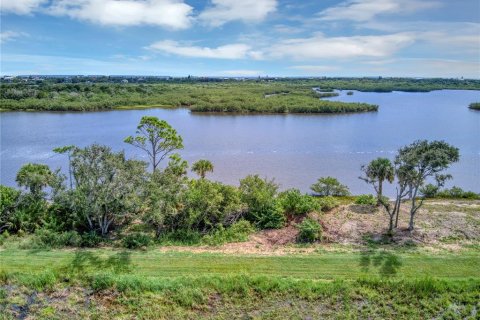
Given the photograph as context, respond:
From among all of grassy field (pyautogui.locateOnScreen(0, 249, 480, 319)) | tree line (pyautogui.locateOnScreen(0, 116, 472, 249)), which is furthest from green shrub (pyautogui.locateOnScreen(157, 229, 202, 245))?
grassy field (pyautogui.locateOnScreen(0, 249, 480, 319))

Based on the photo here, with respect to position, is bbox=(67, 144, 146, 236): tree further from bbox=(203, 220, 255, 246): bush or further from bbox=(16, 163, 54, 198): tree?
bbox=(203, 220, 255, 246): bush

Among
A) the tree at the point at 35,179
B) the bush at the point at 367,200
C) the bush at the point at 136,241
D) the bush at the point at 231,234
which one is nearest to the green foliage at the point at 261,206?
the bush at the point at 231,234

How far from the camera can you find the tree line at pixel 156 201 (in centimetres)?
1830

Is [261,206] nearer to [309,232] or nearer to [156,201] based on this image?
[309,232]

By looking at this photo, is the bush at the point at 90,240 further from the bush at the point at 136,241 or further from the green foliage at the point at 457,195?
the green foliage at the point at 457,195

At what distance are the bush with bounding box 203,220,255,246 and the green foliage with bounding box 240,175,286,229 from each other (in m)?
0.73

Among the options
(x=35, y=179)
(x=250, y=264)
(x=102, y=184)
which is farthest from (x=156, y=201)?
(x=35, y=179)

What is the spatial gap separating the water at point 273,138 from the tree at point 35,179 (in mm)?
9567

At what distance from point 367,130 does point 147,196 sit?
44665mm

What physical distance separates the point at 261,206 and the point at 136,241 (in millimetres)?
6769

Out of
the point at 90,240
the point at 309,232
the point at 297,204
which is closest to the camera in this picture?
the point at 90,240

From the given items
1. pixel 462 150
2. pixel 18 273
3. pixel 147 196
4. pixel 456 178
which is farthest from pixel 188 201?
pixel 462 150

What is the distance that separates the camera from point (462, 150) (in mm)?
43500

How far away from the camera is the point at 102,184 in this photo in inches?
730
